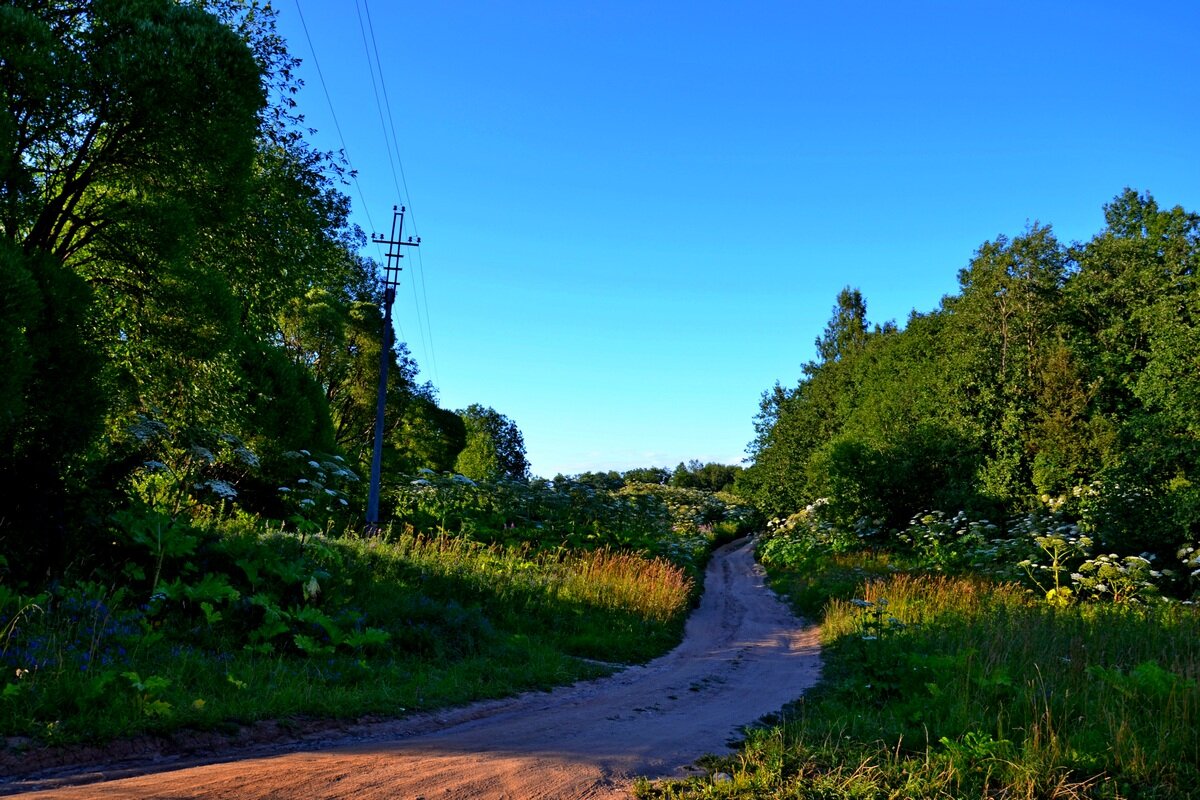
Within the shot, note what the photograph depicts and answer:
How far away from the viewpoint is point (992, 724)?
17.8 feet

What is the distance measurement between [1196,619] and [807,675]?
578 centimetres

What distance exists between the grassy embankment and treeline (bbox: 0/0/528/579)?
7.25 meters

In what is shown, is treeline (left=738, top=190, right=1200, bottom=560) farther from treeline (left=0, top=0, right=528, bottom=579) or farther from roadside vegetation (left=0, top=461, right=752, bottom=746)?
treeline (left=0, top=0, right=528, bottom=579)

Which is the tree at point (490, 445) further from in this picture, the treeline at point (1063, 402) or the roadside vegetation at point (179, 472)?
the roadside vegetation at point (179, 472)

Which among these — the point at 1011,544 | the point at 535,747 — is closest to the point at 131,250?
the point at 535,747

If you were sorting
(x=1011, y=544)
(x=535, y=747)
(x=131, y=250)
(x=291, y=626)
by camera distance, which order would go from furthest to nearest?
(x=1011, y=544) → (x=131, y=250) → (x=291, y=626) → (x=535, y=747)

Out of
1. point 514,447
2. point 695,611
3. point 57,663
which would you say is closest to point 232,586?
point 57,663

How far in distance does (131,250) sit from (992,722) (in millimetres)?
Result: 10999

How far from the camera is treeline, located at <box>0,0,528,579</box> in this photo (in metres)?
7.46

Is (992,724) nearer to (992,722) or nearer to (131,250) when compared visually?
(992,722)

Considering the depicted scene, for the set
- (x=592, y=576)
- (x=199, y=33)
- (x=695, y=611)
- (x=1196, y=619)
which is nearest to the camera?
(x=199, y=33)

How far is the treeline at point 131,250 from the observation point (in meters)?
7.46

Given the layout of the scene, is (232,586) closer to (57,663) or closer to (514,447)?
(57,663)

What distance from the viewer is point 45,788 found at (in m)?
3.94
